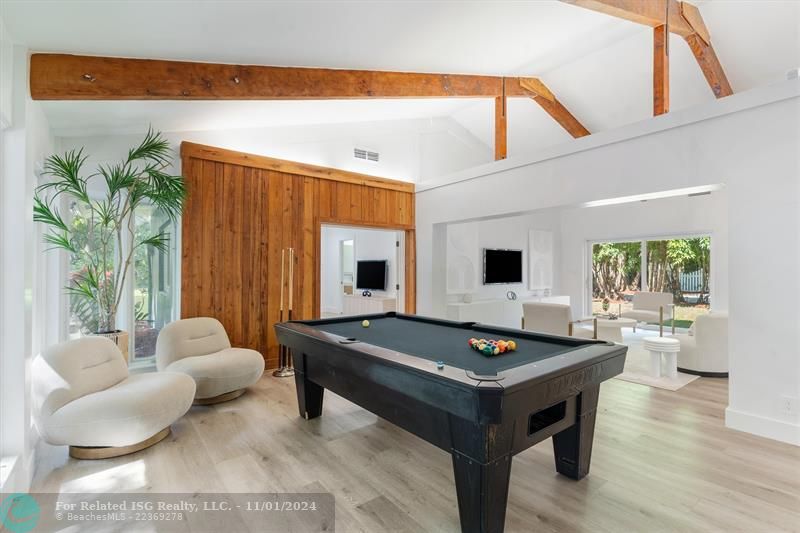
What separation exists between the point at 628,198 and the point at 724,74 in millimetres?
2394

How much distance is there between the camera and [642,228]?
7395 millimetres

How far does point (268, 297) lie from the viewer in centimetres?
480

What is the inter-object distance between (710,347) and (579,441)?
133 inches

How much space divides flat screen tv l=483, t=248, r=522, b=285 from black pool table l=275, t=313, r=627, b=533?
13.8 feet

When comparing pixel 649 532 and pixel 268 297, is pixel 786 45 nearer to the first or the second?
pixel 649 532

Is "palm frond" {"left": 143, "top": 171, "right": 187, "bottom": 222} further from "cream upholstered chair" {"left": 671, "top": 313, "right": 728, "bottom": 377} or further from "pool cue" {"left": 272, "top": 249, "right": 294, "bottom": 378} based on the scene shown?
"cream upholstered chair" {"left": 671, "top": 313, "right": 728, "bottom": 377}

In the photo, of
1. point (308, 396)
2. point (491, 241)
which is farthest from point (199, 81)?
point (491, 241)

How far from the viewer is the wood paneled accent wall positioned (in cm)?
428

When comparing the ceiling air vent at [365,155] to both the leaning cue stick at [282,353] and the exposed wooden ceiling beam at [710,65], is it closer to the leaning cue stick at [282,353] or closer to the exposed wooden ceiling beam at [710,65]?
the leaning cue stick at [282,353]

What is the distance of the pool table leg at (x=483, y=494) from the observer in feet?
5.32

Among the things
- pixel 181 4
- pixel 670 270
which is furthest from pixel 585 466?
pixel 670 270

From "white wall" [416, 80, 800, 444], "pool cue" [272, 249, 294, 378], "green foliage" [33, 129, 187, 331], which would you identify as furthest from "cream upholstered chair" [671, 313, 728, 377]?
"green foliage" [33, 129, 187, 331]

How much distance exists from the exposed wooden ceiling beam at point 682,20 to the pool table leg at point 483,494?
3.31 meters

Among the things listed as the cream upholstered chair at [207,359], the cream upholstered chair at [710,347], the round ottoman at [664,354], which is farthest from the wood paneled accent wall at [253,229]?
the cream upholstered chair at [710,347]
